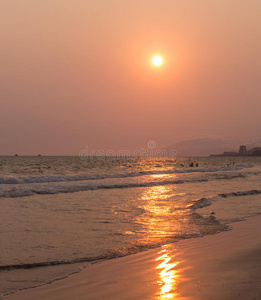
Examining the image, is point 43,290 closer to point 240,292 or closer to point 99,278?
point 99,278

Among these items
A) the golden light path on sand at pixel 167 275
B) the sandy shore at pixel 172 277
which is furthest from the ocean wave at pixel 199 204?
the golden light path on sand at pixel 167 275

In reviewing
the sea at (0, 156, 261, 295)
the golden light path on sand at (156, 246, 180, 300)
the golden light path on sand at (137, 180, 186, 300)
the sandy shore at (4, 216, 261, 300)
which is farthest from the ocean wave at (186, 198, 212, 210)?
the golden light path on sand at (156, 246, 180, 300)

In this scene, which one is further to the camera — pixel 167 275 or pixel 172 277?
pixel 167 275

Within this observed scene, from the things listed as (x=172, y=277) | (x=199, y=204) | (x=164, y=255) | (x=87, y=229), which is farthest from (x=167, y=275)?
(x=199, y=204)

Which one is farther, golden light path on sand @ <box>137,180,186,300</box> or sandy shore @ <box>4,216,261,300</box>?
golden light path on sand @ <box>137,180,186,300</box>

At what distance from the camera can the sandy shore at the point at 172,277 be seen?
6.21 m

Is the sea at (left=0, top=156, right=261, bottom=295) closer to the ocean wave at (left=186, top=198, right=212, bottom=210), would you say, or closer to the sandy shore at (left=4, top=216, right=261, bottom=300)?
the ocean wave at (left=186, top=198, right=212, bottom=210)

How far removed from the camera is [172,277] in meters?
7.12

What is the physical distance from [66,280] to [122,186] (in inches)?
987

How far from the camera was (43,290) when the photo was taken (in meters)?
6.69

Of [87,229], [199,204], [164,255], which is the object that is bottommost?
[199,204]

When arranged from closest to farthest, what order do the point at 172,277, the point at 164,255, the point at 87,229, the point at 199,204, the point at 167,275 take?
the point at 172,277, the point at 167,275, the point at 164,255, the point at 87,229, the point at 199,204

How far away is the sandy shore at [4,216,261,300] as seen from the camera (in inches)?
244

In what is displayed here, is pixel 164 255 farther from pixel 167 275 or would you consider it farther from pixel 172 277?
pixel 172 277
